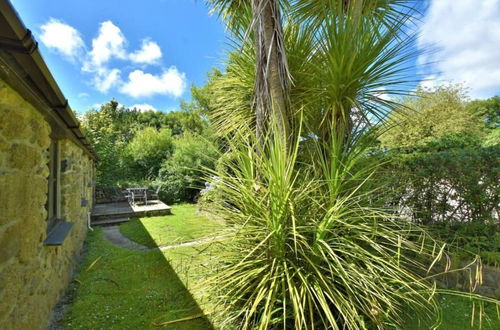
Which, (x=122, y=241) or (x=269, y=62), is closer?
(x=269, y=62)

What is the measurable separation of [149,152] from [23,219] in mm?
12255

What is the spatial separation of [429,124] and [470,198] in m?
9.60

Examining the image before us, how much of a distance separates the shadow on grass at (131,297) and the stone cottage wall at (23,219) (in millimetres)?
472

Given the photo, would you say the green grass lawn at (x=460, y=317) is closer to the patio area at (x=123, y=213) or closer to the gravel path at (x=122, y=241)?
the gravel path at (x=122, y=241)

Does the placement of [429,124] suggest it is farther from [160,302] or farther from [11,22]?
[11,22]

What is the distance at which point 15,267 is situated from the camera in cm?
169

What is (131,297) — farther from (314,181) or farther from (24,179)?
(314,181)

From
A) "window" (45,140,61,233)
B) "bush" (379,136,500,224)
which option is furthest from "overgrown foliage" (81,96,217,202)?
"bush" (379,136,500,224)

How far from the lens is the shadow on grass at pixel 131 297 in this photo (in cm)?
253

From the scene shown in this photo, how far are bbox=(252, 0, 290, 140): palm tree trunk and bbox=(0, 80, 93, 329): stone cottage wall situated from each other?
2.09m

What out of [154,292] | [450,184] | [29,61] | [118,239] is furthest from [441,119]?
[29,61]

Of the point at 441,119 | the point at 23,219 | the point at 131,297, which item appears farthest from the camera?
the point at 441,119

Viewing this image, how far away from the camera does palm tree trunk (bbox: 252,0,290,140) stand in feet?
8.44

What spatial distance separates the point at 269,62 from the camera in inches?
102
